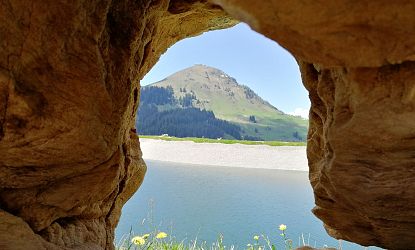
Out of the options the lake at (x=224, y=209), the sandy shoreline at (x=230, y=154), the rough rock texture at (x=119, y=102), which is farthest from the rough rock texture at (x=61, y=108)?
the sandy shoreline at (x=230, y=154)

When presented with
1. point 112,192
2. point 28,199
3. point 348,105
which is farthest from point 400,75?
point 112,192

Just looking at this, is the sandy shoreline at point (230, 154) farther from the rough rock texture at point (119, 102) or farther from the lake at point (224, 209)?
the rough rock texture at point (119, 102)

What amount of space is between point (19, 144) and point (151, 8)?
8.80ft

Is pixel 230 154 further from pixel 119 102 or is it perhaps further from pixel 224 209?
pixel 119 102

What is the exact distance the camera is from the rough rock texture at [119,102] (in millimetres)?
2768

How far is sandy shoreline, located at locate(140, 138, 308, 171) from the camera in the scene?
59406mm

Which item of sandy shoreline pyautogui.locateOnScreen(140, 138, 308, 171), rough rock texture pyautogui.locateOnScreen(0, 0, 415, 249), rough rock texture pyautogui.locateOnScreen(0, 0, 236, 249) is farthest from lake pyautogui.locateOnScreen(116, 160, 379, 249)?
sandy shoreline pyautogui.locateOnScreen(140, 138, 308, 171)

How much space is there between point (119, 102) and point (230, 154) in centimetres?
5904

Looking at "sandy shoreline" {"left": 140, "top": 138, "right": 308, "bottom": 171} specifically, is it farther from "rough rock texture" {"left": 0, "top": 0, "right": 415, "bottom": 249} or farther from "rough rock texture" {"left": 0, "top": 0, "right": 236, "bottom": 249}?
"rough rock texture" {"left": 0, "top": 0, "right": 236, "bottom": 249}

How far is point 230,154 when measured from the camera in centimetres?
6350

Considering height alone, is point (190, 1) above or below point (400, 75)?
above

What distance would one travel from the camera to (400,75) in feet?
11.3

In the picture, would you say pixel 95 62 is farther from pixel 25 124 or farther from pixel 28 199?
pixel 28 199

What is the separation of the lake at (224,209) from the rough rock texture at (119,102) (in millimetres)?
6738
